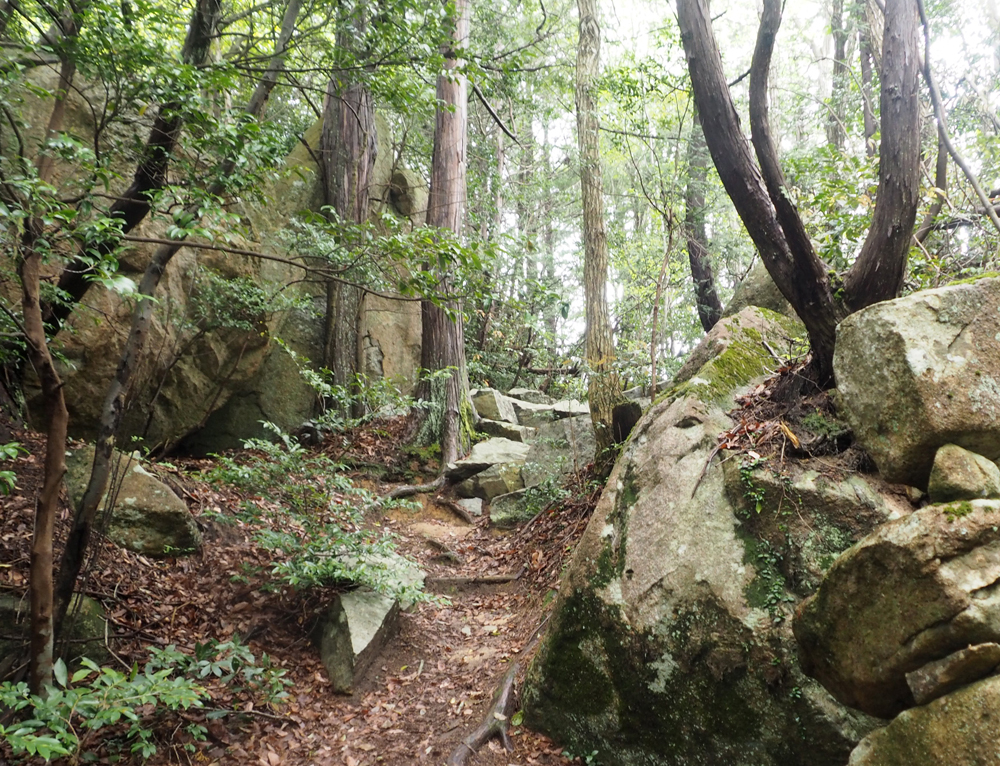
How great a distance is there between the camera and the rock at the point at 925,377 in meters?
2.79

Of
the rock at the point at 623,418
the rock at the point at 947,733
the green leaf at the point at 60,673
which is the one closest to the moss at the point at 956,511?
the rock at the point at 947,733

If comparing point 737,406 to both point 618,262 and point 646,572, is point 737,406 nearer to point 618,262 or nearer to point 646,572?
point 646,572

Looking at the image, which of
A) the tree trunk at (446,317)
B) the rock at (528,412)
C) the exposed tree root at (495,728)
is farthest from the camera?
the rock at (528,412)

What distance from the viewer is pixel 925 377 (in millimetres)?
2881

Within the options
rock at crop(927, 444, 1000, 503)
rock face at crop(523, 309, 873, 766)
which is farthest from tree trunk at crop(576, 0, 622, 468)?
rock at crop(927, 444, 1000, 503)

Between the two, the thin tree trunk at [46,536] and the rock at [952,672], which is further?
the thin tree trunk at [46,536]

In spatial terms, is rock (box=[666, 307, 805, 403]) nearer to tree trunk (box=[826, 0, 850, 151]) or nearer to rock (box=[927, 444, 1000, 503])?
rock (box=[927, 444, 1000, 503])

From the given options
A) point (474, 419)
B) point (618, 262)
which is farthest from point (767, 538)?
point (618, 262)

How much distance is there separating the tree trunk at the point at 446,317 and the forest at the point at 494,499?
2.13m

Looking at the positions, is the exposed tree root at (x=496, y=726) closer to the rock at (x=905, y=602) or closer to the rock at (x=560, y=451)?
the rock at (x=905, y=602)

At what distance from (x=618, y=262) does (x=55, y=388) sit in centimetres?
883

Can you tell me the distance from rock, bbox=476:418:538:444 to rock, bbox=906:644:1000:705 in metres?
7.65

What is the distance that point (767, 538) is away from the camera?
3.35m

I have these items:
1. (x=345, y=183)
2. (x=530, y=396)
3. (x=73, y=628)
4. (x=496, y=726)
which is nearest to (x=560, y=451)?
(x=496, y=726)
